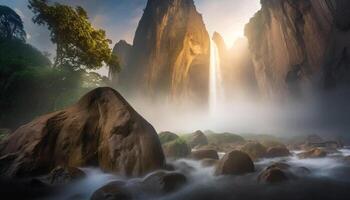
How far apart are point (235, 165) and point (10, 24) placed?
242 feet

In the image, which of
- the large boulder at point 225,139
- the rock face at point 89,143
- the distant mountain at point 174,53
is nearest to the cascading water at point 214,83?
the distant mountain at point 174,53

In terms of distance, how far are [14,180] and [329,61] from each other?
105ft

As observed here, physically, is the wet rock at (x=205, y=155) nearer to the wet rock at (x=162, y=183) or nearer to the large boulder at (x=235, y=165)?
the large boulder at (x=235, y=165)

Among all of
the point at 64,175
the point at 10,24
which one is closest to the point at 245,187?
the point at 64,175

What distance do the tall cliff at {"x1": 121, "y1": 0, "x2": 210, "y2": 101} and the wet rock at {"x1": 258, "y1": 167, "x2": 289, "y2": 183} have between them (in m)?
44.4

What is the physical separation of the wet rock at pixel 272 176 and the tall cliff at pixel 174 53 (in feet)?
146

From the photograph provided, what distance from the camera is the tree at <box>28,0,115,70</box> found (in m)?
21.8

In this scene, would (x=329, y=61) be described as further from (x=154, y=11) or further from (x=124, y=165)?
(x=154, y=11)

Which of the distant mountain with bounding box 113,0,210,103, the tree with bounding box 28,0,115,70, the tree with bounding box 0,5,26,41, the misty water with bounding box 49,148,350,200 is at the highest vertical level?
the tree with bounding box 0,5,26,41

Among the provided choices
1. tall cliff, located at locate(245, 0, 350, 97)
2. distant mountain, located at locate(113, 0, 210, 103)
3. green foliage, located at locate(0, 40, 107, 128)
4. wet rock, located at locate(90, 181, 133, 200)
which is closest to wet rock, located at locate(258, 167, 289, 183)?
wet rock, located at locate(90, 181, 133, 200)

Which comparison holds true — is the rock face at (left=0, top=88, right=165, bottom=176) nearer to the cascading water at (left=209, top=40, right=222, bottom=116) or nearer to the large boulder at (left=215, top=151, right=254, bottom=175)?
the large boulder at (left=215, top=151, right=254, bottom=175)

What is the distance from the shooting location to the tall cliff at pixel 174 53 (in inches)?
2072

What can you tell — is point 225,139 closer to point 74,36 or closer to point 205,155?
point 205,155

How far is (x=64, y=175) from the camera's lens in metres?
9.42
